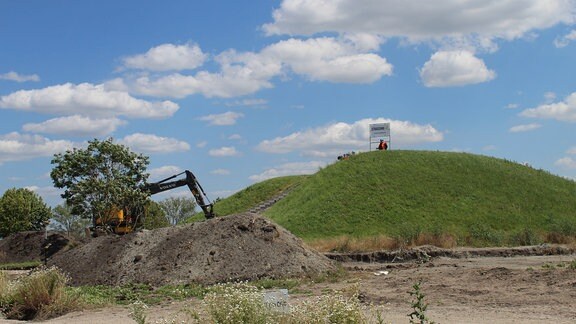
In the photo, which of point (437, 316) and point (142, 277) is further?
point (142, 277)

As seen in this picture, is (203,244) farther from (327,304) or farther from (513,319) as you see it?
(327,304)

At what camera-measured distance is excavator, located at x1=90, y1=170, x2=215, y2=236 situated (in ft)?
98.5

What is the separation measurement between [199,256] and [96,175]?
62.5ft

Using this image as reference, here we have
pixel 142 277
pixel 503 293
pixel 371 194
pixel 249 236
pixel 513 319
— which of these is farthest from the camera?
pixel 371 194

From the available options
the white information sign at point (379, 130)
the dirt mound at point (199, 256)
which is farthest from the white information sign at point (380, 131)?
the dirt mound at point (199, 256)

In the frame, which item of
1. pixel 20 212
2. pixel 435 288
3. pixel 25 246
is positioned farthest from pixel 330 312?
pixel 20 212

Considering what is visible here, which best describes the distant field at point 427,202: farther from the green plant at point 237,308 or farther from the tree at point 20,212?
the green plant at point 237,308

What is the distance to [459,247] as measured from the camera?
90.8 feet

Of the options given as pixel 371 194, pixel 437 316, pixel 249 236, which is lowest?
pixel 437 316

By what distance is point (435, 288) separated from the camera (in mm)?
14805

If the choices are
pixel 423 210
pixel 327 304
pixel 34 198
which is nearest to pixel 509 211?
pixel 423 210

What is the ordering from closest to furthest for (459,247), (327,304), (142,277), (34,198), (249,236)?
(327,304), (142,277), (249,236), (459,247), (34,198)

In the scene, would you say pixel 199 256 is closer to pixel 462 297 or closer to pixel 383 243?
pixel 462 297

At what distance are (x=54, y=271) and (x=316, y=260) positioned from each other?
7.86 meters
